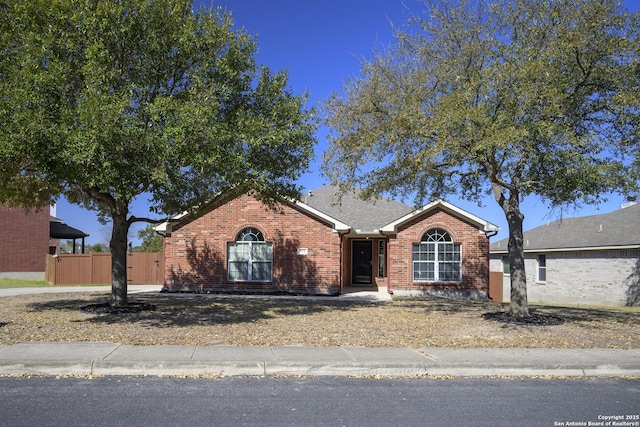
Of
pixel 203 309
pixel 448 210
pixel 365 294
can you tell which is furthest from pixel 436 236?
pixel 203 309

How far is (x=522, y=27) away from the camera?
498 inches

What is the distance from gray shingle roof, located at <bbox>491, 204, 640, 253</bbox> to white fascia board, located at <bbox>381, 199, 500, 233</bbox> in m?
4.31

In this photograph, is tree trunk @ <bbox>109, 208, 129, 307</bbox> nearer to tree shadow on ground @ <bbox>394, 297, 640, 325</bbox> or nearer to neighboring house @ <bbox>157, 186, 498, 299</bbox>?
neighboring house @ <bbox>157, 186, 498, 299</bbox>

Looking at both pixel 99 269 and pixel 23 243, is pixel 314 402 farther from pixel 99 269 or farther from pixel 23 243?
pixel 23 243

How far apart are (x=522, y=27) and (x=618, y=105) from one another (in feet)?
9.97

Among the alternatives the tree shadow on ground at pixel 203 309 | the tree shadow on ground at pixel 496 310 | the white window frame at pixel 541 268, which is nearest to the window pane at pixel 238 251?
the tree shadow on ground at pixel 203 309

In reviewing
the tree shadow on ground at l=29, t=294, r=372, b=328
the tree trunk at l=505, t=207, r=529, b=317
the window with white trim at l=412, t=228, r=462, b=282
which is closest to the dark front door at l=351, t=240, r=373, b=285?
the window with white trim at l=412, t=228, r=462, b=282

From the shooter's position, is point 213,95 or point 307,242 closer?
point 213,95

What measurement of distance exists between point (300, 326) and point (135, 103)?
5.92 m

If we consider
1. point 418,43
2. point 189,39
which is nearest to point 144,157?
point 189,39

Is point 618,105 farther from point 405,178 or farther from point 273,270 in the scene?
point 273,270

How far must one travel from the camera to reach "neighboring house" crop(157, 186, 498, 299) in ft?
64.2

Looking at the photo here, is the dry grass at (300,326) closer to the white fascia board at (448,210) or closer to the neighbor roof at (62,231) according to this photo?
the white fascia board at (448,210)

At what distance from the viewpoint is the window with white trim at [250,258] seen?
64.7ft
